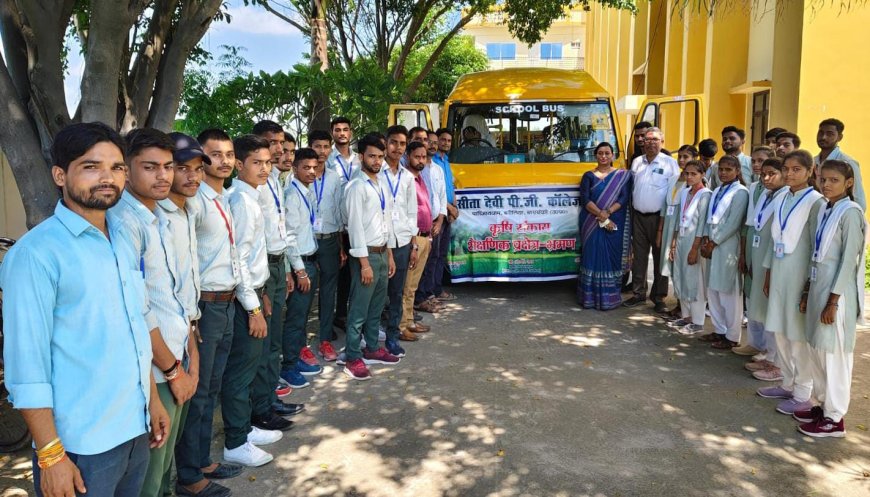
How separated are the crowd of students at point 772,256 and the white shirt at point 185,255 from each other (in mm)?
3494

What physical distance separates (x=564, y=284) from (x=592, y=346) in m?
2.49

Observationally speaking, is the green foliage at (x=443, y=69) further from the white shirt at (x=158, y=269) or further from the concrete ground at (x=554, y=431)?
the white shirt at (x=158, y=269)

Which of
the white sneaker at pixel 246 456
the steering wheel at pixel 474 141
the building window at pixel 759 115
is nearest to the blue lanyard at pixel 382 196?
the white sneaker at pixel 246 456

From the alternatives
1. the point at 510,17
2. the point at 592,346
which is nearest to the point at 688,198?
the point at 592,346

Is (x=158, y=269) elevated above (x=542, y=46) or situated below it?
below

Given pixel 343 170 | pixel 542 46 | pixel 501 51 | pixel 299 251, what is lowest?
pixel 299 251

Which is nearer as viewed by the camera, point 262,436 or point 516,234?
point 262,436

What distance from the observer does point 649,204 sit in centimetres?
680

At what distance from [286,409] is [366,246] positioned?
1298 millimetres

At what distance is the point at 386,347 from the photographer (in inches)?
220

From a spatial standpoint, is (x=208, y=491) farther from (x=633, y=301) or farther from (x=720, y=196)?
(x=633, y=301)

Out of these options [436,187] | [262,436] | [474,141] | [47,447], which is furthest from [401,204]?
[47,447]

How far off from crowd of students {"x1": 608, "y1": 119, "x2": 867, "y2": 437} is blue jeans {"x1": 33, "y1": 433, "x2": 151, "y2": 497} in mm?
3680

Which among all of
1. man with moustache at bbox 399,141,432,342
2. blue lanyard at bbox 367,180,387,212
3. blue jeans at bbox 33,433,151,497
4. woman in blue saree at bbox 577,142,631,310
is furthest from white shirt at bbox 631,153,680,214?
blue jeans at bbox 33,433,151,497
